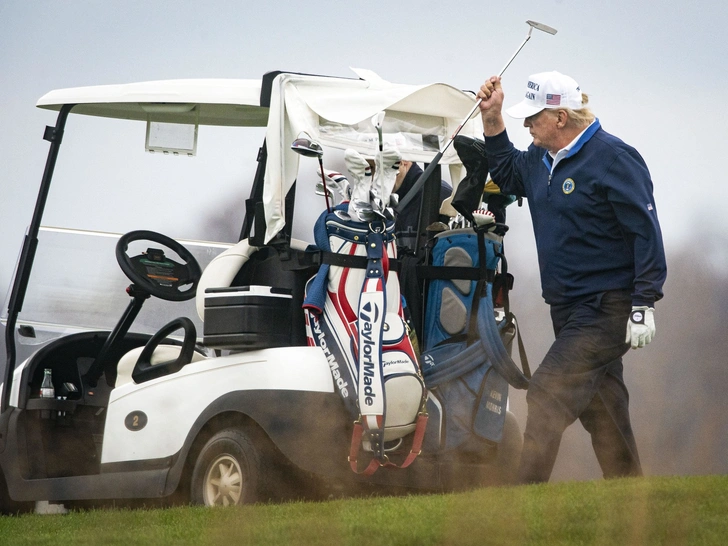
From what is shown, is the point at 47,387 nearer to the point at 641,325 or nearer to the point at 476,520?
the point at 476,520

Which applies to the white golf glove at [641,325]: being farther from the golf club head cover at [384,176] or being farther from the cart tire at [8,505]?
the cart tire at [8,505]

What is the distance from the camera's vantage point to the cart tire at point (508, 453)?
5.02 metres

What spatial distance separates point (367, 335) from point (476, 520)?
1042 mm

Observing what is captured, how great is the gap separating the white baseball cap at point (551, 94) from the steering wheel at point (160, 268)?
1.78 m

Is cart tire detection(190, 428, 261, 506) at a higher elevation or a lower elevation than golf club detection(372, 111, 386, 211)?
lower

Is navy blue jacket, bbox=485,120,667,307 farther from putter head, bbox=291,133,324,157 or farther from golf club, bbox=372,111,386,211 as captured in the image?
putter head, bbox=291,133,324,157

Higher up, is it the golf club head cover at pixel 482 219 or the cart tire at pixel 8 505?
the golf club head cover at pixel 482 219

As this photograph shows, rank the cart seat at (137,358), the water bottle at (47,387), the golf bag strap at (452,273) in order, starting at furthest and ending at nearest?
the water bottle at (47,387)
the cart seat at (137,358)
the golf bag strap at (452,273)

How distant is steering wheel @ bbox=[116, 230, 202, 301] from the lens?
17.6 ft

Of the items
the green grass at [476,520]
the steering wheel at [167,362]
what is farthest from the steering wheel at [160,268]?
the green grass at [476,520]

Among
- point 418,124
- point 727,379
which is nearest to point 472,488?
point 418,124

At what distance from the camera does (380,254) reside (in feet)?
15.1

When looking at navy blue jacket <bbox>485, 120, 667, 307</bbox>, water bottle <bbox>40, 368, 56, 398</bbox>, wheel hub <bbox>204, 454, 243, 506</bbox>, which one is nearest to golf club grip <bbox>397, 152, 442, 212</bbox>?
navy blue jacket <bbox>485, 120, 667, 307</bbox>

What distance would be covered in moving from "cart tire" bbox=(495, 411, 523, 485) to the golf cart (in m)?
0.01
